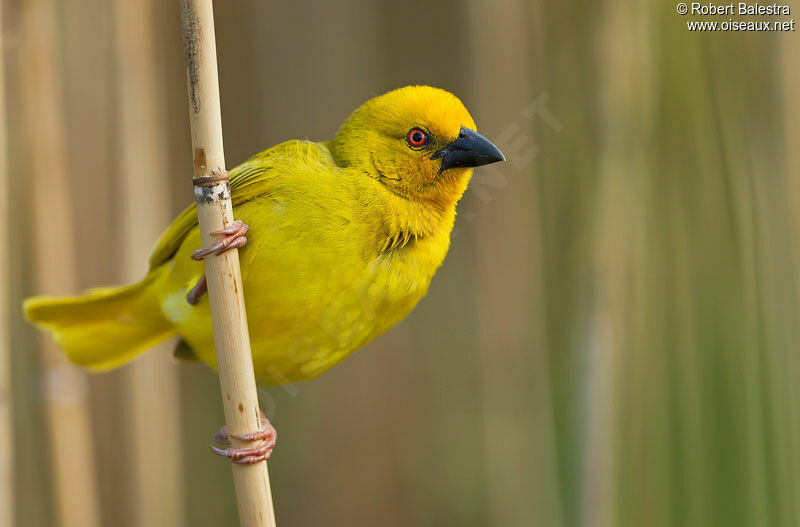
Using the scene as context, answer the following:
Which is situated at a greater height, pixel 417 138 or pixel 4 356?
pixel 417 138

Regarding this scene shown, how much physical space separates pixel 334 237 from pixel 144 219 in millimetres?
771

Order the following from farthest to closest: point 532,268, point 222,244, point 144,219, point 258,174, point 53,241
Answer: point 532,268 < point 144,219 < point 53,241 < point 258,174 < point 222,244

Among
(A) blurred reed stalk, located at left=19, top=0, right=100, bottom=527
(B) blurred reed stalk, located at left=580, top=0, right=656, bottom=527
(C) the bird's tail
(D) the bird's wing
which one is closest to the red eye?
(D) the bird's wing

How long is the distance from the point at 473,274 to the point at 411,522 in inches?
A: 37.9

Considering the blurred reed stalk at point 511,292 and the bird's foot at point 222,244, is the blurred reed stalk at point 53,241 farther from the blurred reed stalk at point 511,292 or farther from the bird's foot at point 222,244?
the blurred reed stalk at point 511,292

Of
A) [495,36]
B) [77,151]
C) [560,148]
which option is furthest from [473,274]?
[77,151]

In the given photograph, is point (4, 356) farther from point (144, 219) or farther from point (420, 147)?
point (420, 147)

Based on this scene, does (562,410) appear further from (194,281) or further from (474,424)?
(194,281)

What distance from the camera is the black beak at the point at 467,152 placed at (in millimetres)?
1826

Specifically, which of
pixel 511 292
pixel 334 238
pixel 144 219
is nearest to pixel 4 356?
pixel 144 219

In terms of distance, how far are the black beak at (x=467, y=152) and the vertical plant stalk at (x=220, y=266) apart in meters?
0.64

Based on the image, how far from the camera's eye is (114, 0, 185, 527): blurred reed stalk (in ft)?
7.02

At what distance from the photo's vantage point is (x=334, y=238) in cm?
166

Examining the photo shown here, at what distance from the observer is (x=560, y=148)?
2273mm
